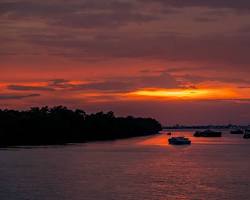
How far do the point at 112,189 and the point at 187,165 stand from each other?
30777 millimetres

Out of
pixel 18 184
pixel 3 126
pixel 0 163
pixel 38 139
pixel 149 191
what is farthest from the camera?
pixel 38 139

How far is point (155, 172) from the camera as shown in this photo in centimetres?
6950

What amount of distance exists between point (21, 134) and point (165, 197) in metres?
123

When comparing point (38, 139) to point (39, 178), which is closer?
point (39, 178)

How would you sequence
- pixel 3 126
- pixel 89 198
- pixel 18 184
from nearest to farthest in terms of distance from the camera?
pixel 89 198
pixel 18 184
pixel 3 126

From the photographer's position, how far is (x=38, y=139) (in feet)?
573

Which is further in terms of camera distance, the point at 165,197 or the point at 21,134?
the point at 21,134

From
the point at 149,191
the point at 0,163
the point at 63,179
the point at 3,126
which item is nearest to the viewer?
the point at 149,191

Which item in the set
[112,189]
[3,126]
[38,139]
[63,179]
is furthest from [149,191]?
[38,139]

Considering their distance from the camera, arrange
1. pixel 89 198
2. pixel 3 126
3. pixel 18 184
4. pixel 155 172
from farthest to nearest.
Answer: pixel 3 126 < pixel 155 172 < pixel 18 184 < pixel 89 198

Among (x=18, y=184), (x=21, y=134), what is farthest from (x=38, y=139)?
(x=18, y=184)

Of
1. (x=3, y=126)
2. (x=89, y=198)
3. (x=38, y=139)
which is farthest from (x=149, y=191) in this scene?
(x=38, y=139)

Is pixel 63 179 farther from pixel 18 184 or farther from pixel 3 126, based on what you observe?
pixel 3 126

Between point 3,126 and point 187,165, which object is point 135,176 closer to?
point 187,165
